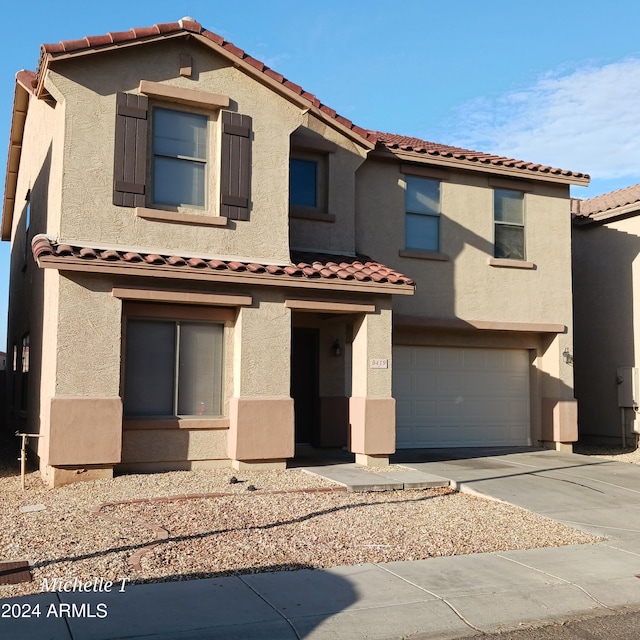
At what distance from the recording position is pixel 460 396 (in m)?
16.7

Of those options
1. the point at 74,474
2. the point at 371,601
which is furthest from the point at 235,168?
the point at 371,601

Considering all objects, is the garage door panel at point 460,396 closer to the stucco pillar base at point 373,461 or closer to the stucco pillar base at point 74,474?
the stucco pillar base at point 373,461

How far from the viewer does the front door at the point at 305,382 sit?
1558cm

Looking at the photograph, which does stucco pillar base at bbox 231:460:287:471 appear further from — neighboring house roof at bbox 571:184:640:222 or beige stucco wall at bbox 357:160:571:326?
neighboring house roof at bbox 571:184:640:222

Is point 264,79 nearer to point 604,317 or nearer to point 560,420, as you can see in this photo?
point 560,420

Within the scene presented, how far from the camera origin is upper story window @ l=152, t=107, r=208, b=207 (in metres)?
12.4

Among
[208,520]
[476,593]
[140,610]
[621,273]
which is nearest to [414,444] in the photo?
[621,273]

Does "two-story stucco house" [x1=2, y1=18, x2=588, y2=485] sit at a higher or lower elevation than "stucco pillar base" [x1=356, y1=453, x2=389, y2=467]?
higher

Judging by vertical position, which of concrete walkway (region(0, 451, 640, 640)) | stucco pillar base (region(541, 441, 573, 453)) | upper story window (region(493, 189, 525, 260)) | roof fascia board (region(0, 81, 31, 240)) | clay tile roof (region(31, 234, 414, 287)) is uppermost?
roof fascia board (region(0, 81, 31, 240))

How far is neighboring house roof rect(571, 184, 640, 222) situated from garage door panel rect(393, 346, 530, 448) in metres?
4.05

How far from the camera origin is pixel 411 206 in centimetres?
1595

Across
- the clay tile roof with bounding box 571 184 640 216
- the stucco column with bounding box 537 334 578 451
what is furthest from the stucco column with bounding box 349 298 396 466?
the clay tile roof with bounding box 571 184 640 216

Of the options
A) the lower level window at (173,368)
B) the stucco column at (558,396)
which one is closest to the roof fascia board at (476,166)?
the stucco column at (558,396)

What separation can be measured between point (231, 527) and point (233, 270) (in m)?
4.46
